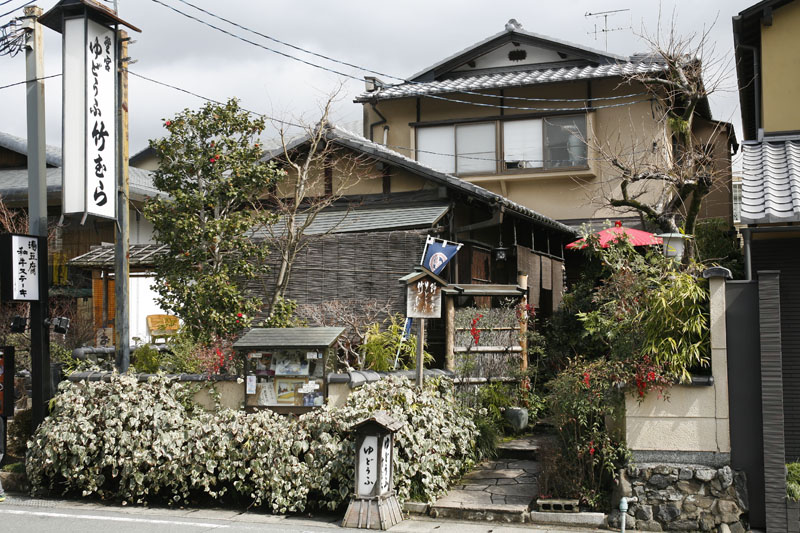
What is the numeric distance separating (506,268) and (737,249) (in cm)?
524

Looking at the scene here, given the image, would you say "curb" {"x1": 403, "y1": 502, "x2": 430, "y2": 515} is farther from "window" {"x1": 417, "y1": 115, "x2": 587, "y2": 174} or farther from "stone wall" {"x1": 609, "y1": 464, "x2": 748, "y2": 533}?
"window" {"x1": 417, "y1": 115, "x2": 587, "y2": 174}

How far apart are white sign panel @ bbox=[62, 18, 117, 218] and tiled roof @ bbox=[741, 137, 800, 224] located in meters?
9.50

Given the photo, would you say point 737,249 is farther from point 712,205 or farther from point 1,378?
point 1,378

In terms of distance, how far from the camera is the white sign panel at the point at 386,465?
9.37m

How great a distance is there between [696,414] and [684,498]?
1.02 m

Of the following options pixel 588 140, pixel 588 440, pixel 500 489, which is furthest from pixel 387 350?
pixel 588 140

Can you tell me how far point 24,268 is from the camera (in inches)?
475

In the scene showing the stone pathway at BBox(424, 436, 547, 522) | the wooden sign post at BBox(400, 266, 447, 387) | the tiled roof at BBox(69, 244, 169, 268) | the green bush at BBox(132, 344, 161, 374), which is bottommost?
the stone pathway at BBox(424, 436, 547, 522)

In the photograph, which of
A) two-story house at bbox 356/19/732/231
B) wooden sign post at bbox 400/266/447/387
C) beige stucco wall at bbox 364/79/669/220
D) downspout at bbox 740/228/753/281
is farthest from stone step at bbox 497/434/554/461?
two-story house at bbox 356/19/732/231

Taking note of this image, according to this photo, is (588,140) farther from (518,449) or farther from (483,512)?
(483,512)

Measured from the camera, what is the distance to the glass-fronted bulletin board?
10672 mm

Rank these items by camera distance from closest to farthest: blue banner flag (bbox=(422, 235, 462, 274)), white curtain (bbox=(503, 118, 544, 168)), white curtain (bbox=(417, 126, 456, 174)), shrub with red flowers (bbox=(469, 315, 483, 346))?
1. shrub with red flowers (bbox=(469, 315, 483, 346))
2. blue banner flag (bbox=(422, 235, 462, 274))
3. white curtain (bbox=(503, 118, 544, 168))
4. white curtain (bbox=(417, 126, 456, 174))

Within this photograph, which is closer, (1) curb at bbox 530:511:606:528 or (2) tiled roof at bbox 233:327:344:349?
(1) curb at bbox 530:511:606:528

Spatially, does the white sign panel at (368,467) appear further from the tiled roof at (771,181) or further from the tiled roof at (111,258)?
the tiled roof at (111,258)
